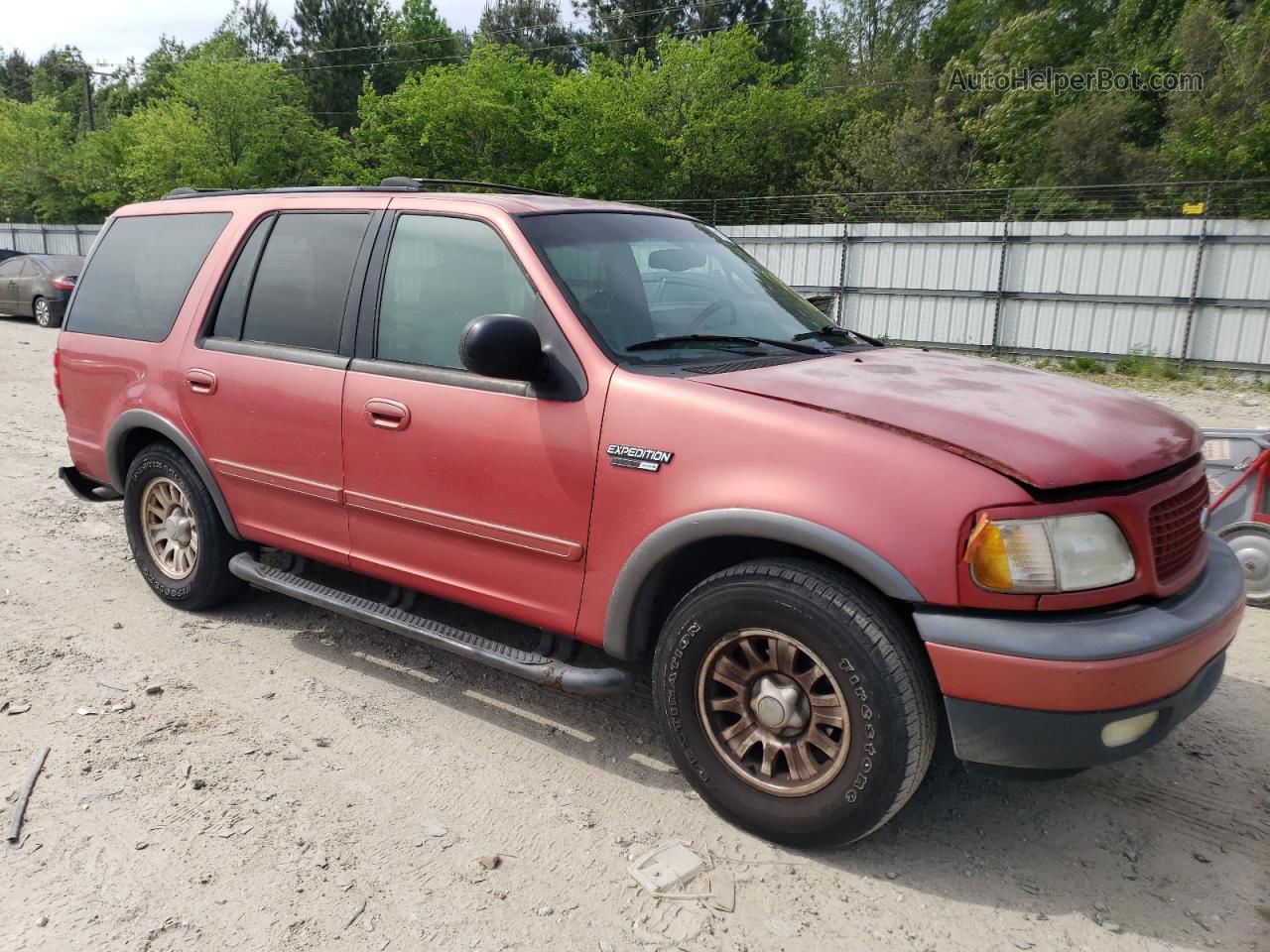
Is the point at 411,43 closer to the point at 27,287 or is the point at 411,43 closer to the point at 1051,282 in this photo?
the point at 27,287

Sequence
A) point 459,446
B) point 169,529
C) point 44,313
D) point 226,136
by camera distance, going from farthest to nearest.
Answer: point 226,136 → point 44,313 → point 169,529 → point 459,446

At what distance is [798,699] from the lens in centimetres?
290

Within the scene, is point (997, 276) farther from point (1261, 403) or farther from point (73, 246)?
point (73, 246)

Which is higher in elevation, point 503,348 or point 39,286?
point 503,348

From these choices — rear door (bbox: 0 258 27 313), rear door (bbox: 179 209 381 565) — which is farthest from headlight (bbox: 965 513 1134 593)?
rear door (bbox: 0 258 27 313)

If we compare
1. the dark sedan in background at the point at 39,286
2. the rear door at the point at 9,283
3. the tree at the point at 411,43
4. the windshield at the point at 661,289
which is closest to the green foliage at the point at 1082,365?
the windshield at the point at 661,289

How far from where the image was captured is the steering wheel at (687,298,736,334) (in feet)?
11.9

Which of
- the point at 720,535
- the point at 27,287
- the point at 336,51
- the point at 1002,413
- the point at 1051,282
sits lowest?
the point at 27,287

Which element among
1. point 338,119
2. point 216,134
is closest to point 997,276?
point 216,134

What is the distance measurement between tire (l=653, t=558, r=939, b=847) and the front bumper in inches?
5.1

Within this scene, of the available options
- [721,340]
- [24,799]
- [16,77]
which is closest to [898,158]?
[721,340]

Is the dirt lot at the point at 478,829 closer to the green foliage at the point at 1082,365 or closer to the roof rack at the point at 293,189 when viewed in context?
the roof rack at the point at 293,189

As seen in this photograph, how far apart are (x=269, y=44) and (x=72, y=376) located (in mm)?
67198

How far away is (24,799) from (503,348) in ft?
7.04
